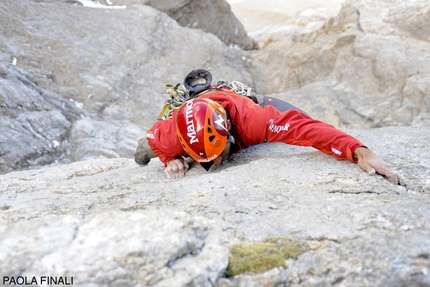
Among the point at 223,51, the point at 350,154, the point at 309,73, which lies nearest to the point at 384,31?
the point at 309,73

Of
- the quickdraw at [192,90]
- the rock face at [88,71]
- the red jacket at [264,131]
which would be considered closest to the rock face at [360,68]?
the rock face at [88,71]

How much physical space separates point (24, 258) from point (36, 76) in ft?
31.6

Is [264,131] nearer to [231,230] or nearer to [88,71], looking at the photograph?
[231,230]

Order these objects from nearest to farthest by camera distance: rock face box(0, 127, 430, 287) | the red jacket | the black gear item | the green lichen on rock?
rock face box(0, 127, 430, 287) → the green lichen on rock → the red jacket → the black gear item

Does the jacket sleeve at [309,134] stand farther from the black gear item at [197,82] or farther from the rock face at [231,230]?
the black gear item at [197,82]

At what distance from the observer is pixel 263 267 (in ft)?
6.39

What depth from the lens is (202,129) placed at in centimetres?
385

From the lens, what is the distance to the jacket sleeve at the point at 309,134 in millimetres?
3461

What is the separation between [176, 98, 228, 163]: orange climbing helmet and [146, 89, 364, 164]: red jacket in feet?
1.09

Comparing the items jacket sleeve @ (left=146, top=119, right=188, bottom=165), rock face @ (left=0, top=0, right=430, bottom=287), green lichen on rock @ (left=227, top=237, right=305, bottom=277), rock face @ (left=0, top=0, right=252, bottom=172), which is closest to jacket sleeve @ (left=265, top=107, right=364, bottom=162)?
rock face @ (left=0, top=0, right=430, bottom=287)

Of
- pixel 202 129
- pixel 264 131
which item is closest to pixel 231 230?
pixel 202 129

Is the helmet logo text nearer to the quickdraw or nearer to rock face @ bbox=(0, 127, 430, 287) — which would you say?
rock face @ bbox=(0, 127, 430, 287)

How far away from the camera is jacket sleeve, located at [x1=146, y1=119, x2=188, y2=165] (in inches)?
174

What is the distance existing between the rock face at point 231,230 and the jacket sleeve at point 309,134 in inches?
6.9
